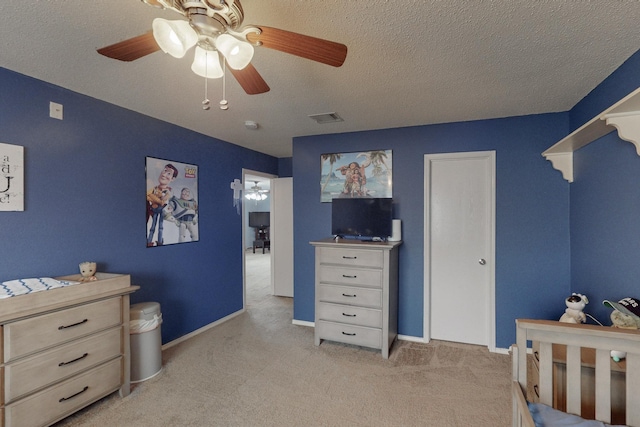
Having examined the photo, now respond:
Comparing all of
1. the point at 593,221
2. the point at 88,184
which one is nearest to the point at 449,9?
the point at 593,221

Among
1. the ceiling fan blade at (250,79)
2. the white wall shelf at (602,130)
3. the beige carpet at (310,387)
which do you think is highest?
the ceiling fan blade at (250,79)

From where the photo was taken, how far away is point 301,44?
49.1 inches

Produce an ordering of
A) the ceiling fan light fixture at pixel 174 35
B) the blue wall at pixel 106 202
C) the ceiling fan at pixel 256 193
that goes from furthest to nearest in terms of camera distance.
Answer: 1. the ceiling fan at pixel 256 193
2. the blue wall at pixel 106 202
3. the ceiling fan light fixture at pixel 174 35

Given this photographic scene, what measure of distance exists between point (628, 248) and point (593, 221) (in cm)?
54

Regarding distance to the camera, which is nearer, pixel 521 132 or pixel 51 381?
pixel 51 381

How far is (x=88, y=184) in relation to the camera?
2.55 meters

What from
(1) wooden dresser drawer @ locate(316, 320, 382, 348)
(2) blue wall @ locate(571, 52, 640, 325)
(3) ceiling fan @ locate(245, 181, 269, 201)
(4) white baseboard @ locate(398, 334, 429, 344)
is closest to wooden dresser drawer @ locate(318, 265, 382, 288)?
(1) wooden dresser drawer @ locate(316, 320, 382, 348)

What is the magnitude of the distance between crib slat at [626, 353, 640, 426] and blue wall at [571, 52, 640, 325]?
81cm

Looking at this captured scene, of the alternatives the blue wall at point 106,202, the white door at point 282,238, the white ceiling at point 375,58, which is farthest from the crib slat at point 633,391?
the white door at point 282,238

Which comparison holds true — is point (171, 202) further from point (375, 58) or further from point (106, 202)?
point (375, 58)

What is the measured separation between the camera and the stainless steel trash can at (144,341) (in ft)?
8.38

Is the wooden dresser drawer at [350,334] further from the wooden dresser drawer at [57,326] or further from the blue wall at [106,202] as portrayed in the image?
the wooden dresser drawer at [57,326]

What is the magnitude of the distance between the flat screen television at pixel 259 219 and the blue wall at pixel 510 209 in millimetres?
7885

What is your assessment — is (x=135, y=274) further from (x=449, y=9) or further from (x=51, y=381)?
(x=449, y=9)
